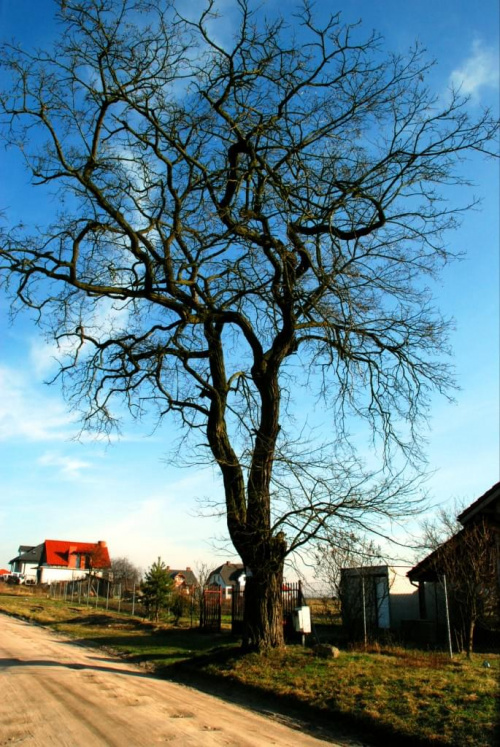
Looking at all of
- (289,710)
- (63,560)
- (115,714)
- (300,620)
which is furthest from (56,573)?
(115,714)

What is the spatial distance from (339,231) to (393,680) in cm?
835

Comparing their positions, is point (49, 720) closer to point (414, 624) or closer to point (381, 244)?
point (381, 244)

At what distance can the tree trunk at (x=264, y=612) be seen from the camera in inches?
484

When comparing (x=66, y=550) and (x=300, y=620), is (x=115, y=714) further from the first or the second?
(x=66, y=550)

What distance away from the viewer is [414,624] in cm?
1862

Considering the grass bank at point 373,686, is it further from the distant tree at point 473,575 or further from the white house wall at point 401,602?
the white house wall at point 401,602

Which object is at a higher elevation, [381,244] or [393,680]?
[381,244]

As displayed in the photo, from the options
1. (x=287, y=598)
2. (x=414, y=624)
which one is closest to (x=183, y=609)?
(x=287, y=598)

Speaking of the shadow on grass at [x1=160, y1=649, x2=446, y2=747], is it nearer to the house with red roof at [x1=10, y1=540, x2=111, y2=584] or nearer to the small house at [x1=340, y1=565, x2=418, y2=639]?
the small house at [x1=340, y1=565, x2=418, y2=639]

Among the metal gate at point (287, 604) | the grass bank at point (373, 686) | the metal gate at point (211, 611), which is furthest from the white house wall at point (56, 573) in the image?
the grass bank at point (373, 686)

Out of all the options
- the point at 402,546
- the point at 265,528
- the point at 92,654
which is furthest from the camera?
the point at 92,654

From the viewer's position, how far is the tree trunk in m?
12.3

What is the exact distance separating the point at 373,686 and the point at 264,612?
3879 mm

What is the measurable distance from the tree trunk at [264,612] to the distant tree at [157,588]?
56.5ft
